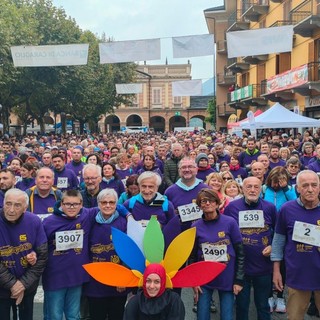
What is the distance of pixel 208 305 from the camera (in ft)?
13.6

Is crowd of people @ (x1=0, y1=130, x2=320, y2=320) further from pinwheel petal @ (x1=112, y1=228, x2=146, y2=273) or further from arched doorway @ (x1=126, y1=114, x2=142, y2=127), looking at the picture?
arched doorway @ (x1=126, y1=114, x2=142, y2=127)

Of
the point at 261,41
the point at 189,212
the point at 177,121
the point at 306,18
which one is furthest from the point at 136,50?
the point at 177,121

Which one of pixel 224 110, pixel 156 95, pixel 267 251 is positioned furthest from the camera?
pixel 156 95

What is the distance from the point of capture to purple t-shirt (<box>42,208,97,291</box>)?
4070 mm

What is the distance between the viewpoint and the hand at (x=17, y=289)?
3842 mm

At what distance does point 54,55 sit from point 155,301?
12123 mm

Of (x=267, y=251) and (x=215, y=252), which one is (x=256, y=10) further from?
(x=215, y=252)

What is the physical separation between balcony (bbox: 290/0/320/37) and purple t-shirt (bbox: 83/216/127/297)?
19.4 metres

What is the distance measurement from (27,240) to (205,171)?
4.22 meters

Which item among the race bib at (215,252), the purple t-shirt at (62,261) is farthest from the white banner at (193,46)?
the purple t-shirt at (62,261)

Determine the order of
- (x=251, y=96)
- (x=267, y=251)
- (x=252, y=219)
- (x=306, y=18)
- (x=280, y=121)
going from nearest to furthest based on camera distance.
Answer: 1. (x=267, y=251)
2. (x=252, y=219)
3. (x=280, y=121)
4. (x=306, y=18)
5. (x=251, y=96)

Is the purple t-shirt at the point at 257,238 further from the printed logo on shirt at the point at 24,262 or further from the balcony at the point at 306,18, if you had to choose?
the balcony at the point at 306,18

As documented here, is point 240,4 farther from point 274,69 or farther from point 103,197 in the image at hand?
point 103,197

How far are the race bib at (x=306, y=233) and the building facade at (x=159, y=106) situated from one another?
2533 inches
